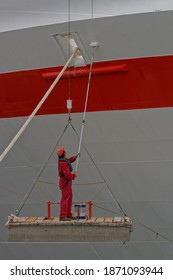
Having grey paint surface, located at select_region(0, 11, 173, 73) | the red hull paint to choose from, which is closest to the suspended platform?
the red hull paint

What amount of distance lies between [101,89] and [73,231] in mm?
2204

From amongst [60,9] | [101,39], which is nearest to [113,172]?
[101,39]

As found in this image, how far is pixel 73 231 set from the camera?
6.38m

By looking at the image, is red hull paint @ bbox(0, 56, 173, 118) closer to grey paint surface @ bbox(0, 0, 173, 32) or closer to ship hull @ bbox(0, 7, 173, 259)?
ship hull @ bbox(0, 7, 173, 259)

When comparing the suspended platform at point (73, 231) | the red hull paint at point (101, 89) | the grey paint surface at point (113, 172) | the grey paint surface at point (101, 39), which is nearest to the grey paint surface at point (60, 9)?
the grey paint surface at point (101, 39)

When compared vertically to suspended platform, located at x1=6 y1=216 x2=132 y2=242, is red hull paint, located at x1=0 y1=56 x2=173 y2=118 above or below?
above

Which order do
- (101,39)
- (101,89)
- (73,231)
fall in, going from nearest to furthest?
1. (73,231)
2. (101,39)
3. (101,89)

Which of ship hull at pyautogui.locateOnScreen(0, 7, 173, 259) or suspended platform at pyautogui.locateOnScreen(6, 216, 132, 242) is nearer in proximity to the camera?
suspended platform at pyautogui.locateOnScreen(6, 216, 132, 242)

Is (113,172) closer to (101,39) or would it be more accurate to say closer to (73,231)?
(73,231)

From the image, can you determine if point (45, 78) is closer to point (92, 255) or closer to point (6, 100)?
point (6, 100)

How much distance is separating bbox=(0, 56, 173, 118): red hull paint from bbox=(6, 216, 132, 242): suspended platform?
5.97 ft

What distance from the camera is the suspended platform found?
635 centimetres

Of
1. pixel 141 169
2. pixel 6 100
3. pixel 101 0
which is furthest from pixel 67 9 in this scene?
pixel 141 169

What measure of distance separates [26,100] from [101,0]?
1801 millimetres
